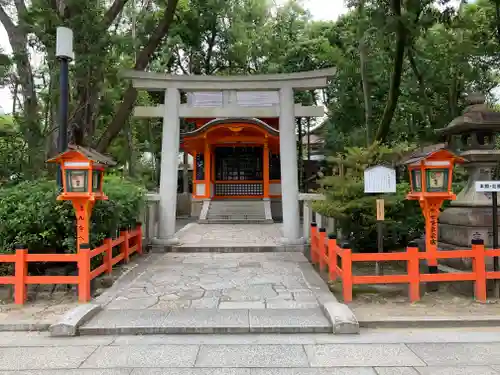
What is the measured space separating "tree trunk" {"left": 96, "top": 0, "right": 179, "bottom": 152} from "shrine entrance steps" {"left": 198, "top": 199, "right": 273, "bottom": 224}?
744 cm

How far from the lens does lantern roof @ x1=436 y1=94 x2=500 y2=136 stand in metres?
6.97

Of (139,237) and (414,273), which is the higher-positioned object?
(139,237)

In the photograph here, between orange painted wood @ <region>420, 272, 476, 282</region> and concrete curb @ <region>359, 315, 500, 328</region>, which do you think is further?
orange painted wood @ <region>420, 272, 476, 282</region>

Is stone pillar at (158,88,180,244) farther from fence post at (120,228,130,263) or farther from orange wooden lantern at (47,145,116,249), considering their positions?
orange wooden lantern at (47,145,116,249)

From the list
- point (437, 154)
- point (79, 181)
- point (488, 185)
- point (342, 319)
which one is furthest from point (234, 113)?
point (342, 319)

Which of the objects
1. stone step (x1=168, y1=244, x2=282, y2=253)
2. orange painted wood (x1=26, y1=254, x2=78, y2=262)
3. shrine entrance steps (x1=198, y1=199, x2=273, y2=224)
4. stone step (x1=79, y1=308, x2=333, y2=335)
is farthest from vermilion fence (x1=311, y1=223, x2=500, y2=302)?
shrine entrance steps (x1=198, y1=199, x2=273, y2=224)

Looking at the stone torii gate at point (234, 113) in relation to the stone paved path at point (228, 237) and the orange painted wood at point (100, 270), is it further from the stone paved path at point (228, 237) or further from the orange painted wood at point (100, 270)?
the orange painted wood at point (100, 270)

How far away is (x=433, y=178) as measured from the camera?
6375 millimetres

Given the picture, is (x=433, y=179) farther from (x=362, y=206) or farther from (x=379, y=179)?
(x=362, y=206)

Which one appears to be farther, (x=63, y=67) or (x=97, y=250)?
(x=63, y=67)

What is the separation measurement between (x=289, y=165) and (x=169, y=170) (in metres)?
3.11

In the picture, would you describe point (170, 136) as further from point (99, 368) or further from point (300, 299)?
point (99, 368)

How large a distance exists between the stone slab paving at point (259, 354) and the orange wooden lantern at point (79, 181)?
190 cm

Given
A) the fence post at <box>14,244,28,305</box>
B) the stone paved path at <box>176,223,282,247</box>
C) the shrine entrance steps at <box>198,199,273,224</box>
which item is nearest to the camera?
the fence post at <box>14,244,28,305</box>
